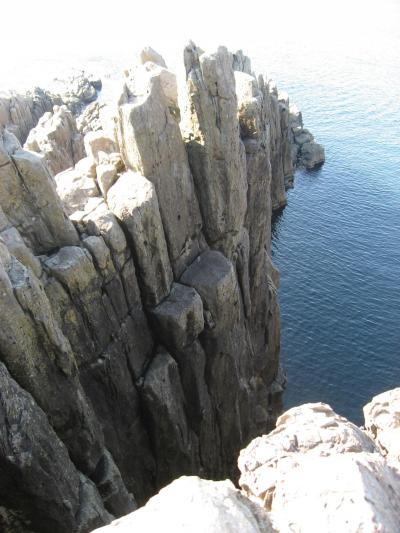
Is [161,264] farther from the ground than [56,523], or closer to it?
farther from the ground

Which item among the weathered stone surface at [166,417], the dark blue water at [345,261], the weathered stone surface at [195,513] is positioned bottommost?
the dark blue water at [345,261]

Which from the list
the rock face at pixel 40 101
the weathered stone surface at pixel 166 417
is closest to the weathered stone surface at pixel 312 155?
the rock face at pixel 40 101

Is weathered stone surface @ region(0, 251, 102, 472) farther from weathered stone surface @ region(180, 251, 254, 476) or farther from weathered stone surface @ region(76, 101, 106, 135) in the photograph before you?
weathered stone surface @ region(76, 101, 106, 135)

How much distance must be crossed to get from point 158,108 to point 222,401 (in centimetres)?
2139

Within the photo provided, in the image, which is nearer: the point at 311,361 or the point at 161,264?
the point at 161,264

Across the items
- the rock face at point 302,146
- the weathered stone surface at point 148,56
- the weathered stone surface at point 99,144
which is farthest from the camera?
the rock face at point 302,146

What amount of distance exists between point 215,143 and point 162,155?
4768mm

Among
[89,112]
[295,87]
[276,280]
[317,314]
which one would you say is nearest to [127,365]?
[276,280]

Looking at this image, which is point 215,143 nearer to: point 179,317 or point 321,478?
point 179,317

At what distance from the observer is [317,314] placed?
62.5 m

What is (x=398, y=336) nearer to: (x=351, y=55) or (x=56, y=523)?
(x=56, y=523)

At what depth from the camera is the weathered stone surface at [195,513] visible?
11242 mm

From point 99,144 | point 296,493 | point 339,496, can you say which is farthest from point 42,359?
point 99,144

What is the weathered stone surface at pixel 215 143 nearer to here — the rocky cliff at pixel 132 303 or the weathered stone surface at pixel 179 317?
the rocky cliff at pixel 132 303
